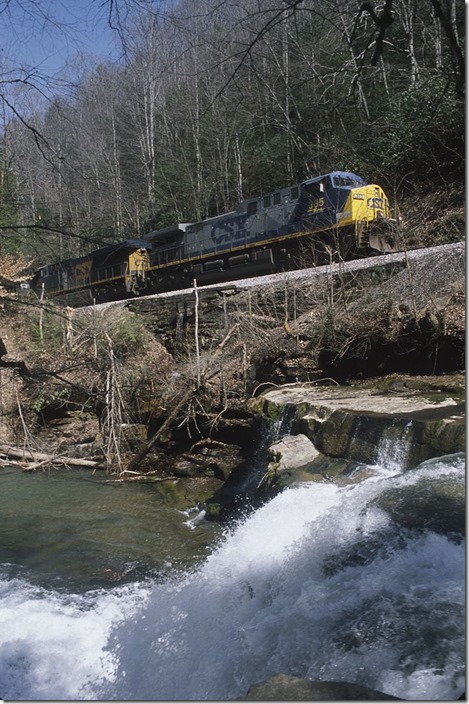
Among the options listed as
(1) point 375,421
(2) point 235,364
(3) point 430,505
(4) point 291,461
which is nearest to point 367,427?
(1) point 375,421

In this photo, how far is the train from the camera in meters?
13.7

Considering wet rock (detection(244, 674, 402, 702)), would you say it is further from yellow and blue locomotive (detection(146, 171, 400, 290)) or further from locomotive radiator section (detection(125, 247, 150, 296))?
locomotive radiator section (detection(125, 247, 150, 296))

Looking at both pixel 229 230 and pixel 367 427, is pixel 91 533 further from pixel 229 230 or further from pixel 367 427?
pixel 229 230

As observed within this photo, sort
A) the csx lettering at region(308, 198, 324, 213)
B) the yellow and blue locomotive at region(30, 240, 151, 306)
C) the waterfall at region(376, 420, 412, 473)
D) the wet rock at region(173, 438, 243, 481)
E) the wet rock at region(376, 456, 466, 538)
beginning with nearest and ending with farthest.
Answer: the wet rock at region(376, 456, 466, 538), the waterfall at region(376, 420, 412, 473), the wet rock at region(173, 438, 243, 481), the csx lettering at region(308, 198, 324, 213), the yellow and blue locomotive at region(30, 240, 151, 306)

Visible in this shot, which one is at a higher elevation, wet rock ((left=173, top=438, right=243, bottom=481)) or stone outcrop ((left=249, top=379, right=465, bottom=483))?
stone outcrop ((left=249, top=379, right=465, bottom=483))

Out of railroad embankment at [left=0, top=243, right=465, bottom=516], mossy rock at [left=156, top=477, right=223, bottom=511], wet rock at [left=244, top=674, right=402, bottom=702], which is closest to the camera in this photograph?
wet rock at [left=244, top=674, right=402, bottom=702]

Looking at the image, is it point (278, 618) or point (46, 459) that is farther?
point (46, 459)

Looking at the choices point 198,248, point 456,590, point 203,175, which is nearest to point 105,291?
point 198,248

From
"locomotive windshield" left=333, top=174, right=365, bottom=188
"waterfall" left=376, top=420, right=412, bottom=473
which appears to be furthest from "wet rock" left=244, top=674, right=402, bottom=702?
"locomotive windshield" left=333, top=174, right=365, bottom=188

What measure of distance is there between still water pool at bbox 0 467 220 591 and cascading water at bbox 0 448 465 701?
40 cm

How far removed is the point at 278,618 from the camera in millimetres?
4121

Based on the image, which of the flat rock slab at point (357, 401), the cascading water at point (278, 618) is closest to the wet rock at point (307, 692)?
the cascading water at point (278, 618)

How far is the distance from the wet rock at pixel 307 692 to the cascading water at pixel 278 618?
0.54 metres

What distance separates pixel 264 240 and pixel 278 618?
1284cm
